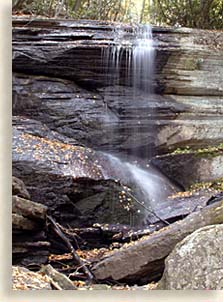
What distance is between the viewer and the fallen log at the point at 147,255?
2.57 m

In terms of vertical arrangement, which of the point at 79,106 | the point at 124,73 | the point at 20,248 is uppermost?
the point at 124,73

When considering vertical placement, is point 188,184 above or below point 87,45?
below

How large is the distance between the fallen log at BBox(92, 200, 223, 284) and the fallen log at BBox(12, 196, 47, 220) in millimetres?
375

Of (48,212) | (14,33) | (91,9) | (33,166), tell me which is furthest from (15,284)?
(91,9)

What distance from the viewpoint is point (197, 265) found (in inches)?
96.3

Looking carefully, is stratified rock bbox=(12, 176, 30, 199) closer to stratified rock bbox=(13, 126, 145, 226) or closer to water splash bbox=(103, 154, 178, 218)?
stratified rock bbox=(13, 126, 145, 226)

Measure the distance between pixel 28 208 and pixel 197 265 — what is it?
859mm

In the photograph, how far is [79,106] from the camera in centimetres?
301

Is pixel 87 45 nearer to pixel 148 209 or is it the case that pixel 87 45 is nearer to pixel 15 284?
pixel 148 209

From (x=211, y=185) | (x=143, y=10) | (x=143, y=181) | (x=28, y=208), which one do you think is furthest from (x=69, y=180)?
(x=143, y=10)

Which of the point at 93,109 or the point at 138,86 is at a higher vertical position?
the point at 138,86

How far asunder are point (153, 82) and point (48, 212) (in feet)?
3.11

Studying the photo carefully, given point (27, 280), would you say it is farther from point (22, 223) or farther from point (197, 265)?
point (197, 265)

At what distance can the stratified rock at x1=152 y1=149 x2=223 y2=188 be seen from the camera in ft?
9.39
